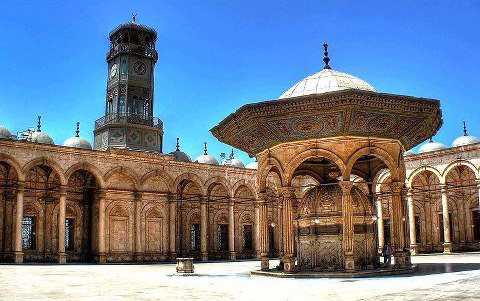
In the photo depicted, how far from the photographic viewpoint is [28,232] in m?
26.2

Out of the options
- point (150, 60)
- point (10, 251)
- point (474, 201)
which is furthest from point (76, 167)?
point (474, 201)

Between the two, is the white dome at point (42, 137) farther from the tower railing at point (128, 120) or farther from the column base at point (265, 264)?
the column base at point (265, 264)

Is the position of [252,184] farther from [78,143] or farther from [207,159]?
[78,143]

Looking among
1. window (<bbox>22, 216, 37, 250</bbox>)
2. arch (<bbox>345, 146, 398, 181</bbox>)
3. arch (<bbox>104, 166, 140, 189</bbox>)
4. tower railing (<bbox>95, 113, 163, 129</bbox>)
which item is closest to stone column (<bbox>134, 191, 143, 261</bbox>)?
arch (<bbox>104, 166, 140, 189</bbox>)

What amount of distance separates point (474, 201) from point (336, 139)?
66.7 ft

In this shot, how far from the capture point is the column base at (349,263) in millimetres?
12352

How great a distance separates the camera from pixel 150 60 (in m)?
32.9

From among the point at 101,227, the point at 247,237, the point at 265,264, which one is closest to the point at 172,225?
the point at 101,227

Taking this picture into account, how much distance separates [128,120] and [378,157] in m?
20.5

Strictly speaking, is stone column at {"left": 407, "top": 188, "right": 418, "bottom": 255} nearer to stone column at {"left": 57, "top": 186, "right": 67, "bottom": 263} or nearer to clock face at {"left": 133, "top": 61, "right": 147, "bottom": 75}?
clock face at {"left": 133, "top": 61, "right": 147, "bottom": 75}

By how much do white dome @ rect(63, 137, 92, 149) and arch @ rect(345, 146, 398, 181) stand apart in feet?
71.7

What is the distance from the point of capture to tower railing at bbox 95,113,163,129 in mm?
30984

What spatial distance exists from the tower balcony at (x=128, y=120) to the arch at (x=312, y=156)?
1924cm

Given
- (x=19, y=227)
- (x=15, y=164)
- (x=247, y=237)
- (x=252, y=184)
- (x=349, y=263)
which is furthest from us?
(x=247, y=237)
